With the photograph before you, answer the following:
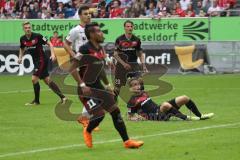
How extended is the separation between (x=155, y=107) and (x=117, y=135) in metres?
2.21

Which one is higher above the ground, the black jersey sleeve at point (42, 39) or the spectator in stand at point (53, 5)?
the black jersey sleeve at point (42, 39)

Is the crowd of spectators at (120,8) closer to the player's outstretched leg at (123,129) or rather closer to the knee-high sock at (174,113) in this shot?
the knee-high sock at (174,113)

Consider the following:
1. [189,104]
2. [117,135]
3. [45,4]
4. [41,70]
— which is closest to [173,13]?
[45,4]

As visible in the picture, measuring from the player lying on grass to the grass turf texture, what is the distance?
9.9 inches

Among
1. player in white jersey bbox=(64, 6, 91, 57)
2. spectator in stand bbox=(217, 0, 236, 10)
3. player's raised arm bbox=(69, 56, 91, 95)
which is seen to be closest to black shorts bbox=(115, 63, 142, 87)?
player in white jersey bbox=(64, 6, 91, 57)

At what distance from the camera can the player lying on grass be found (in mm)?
16406

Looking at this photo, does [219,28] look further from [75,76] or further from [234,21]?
[75,76]

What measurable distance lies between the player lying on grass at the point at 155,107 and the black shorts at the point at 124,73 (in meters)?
2.67

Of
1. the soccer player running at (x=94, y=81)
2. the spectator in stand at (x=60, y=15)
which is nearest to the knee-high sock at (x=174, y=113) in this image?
the soccer player running at (x=94, y=81)

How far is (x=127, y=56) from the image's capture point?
65.7ft

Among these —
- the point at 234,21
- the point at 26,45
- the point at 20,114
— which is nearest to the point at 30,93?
the point at 26,45

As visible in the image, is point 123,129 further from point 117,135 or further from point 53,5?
point 53,5

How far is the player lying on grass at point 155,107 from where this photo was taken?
16.4 metres

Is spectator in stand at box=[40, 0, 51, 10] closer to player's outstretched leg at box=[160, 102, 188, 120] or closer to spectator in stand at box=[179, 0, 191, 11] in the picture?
spectator in stand at box=[179, 0, 191, 11]
